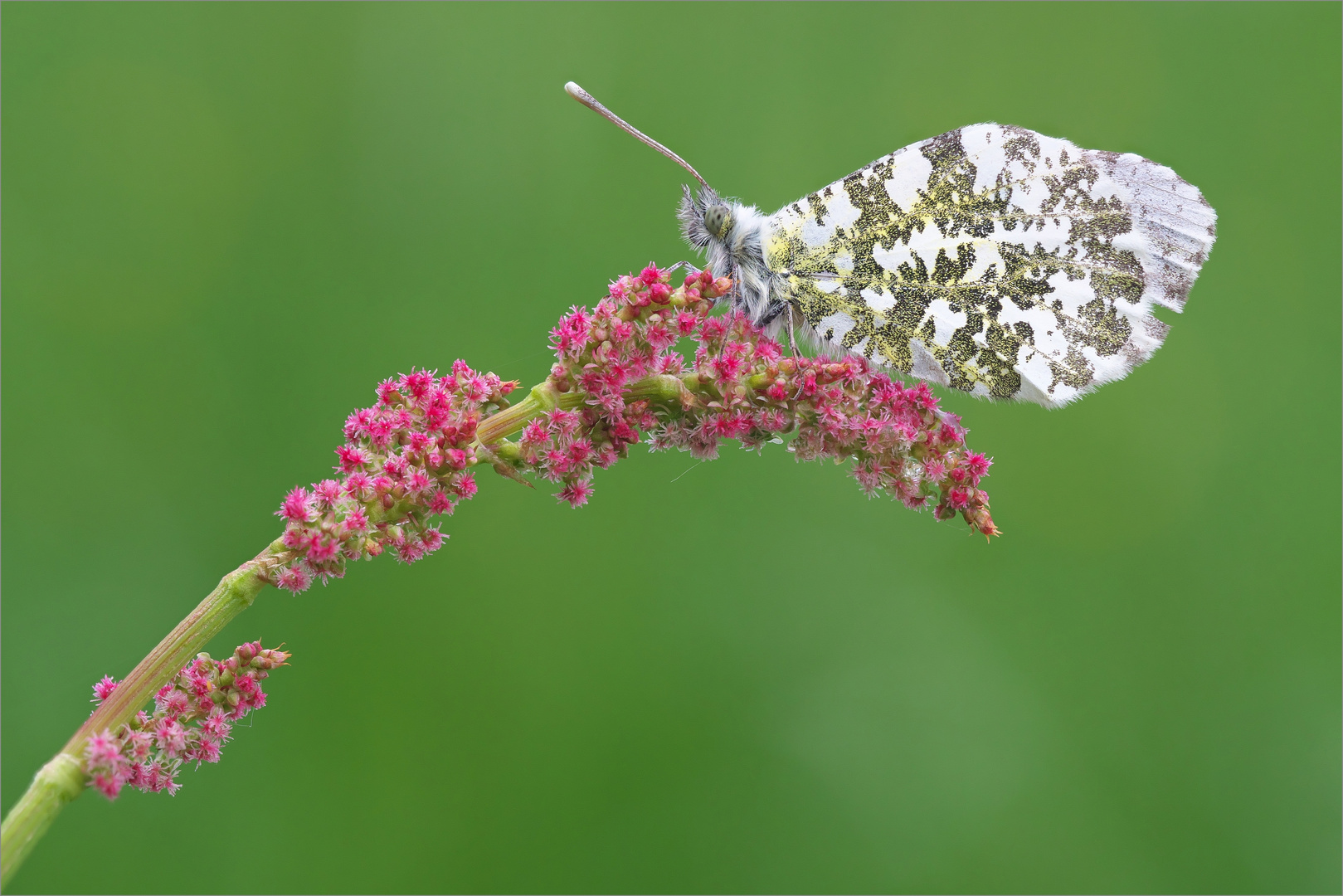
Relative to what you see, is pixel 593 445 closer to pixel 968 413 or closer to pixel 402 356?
pixel 402 356

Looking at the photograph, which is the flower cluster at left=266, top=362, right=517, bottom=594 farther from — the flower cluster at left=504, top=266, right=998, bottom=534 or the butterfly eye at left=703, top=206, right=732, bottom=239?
the butterfly eye at left=703, top=206, right=732, bottom=239

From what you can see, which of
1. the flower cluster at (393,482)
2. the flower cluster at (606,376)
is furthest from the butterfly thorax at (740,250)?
the flower cluster at (393,482)

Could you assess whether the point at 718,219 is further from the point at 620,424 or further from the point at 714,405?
the point at 620,424

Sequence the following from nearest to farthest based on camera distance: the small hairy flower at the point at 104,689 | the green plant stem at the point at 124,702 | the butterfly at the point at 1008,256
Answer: the green plant stem at the point at 124,702 < the small hairy flower at the point at 104,689 < the butterfly at the point at 1008,256

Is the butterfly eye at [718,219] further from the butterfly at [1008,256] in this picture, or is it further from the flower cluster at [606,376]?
the flower cluster at [606,376]

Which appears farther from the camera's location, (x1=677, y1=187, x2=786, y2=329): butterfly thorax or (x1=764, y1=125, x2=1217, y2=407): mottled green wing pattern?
(x1=677, y1=187, x2=786, y2=329): butterfly thorax

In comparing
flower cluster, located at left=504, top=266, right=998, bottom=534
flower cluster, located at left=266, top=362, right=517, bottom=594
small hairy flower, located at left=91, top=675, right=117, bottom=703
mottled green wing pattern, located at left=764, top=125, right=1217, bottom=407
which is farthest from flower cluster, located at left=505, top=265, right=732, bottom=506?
small hairy flower, located at left=91, top=675, right=117, bottom=703

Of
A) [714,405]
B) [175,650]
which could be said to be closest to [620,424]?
[714,405]
